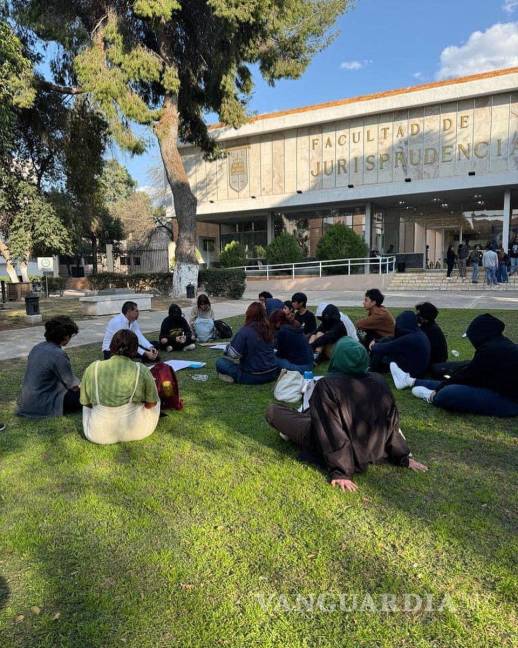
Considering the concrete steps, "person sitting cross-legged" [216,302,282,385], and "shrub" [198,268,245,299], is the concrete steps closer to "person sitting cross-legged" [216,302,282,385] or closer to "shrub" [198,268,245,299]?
"shrub" [198,268,245,299]

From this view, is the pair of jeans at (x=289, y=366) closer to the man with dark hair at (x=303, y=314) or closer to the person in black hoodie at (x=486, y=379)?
the man with dark hair at (x=303, y=314)

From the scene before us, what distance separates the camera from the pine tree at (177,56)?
15.5 m

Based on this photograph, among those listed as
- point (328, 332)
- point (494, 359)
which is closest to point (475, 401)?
point (494, 359)

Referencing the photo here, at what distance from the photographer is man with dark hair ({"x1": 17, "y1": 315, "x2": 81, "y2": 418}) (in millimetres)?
4672

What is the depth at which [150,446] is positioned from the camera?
4.12 meters

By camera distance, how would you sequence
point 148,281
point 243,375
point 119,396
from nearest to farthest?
1. point 119,396
2. point 243,375
3. point 148,281

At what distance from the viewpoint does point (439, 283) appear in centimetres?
2288

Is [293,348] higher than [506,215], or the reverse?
[506,215]

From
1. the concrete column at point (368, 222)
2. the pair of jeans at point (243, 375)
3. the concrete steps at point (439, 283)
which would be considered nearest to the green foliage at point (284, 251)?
the concrete column at point (368, 222)

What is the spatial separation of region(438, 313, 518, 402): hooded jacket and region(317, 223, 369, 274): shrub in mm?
21202

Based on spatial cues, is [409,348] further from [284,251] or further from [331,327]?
[284,251]

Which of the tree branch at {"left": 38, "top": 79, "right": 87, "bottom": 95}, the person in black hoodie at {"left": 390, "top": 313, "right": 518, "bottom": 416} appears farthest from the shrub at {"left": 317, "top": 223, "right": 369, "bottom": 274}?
the person in black hoodie at {"left": 390, "top": 313, "right": 518, "bottom": 416}

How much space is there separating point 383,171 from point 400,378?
2381 centimetres

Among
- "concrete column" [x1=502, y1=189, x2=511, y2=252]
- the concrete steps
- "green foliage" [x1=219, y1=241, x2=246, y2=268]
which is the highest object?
"concrete column" [x1=502, y1=189, x2=511, y2=252]
